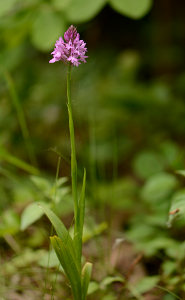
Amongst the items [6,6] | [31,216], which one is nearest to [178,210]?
[31,216]

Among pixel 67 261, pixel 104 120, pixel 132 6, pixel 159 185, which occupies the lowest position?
pixel 67 261

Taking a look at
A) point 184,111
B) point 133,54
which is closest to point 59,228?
point 184,111

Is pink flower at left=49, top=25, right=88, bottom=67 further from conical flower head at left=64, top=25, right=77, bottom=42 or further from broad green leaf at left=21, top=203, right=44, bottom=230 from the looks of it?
broad green leaf at left=21, top=203, right=44, bottom=230

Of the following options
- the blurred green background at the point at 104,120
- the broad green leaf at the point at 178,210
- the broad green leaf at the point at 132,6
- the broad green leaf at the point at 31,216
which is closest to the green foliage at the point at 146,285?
the blurred green background at the point at 104,120

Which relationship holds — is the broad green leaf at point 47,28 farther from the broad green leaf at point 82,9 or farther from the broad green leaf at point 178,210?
the broad green leaf at point 178,210

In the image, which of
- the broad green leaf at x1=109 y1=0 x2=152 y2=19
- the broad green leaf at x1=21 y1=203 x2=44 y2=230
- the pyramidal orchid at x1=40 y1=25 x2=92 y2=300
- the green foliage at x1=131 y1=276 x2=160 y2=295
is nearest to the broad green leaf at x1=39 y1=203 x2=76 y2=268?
the pyramidal orchid at x1=40 y1=25 x2=92 y2=300

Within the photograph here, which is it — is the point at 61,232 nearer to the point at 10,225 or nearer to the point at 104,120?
the point at 10,225

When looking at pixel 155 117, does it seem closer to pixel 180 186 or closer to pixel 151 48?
pixel 180 186
